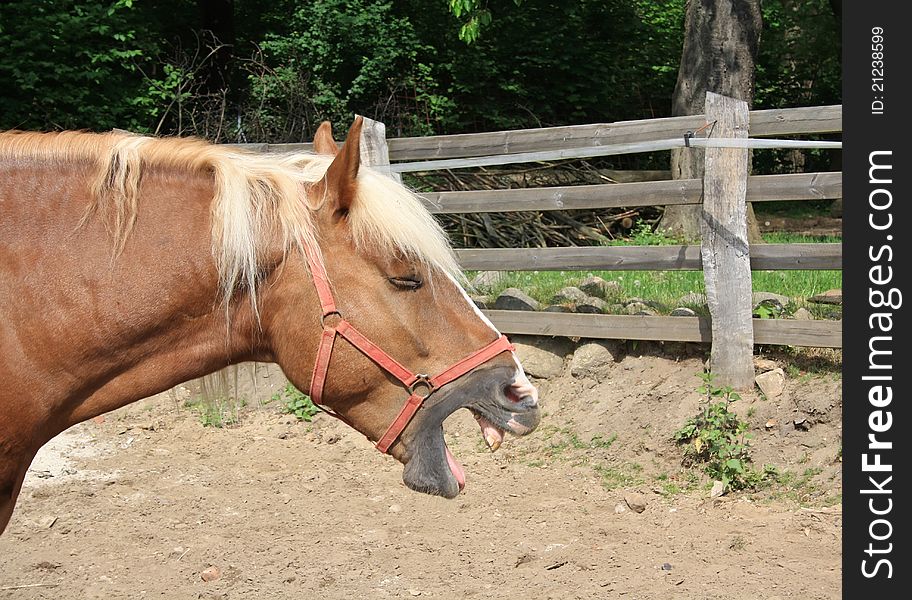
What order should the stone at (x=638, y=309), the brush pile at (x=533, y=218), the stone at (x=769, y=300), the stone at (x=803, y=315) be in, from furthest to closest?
1. the brush pile at (x=533, y=218)
2. the stone at (x=638, y=309)
3. the stone at (x=769, y=300)
4. the stone at (x=803, y=315)

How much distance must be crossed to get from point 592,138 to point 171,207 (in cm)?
409

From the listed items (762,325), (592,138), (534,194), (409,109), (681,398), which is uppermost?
(409,109)

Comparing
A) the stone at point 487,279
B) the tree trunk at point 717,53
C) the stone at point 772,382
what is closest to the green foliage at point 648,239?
the tree trunk at point 717,53

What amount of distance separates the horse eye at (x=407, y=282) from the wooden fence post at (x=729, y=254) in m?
3.34

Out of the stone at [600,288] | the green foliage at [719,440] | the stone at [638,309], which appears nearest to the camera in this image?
the green foliage at [719,440]

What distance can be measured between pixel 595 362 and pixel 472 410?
140 inches

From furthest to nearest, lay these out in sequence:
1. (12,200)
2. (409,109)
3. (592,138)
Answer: (409,109), (592,138), (12,200)

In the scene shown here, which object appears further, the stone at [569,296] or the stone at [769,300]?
the stone at [569,296]

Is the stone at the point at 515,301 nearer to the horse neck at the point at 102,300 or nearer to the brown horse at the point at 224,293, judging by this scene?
the brown horse at the point at 224,293

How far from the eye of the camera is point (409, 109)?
44.0 ft

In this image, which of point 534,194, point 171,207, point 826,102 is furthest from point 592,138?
point 826,102

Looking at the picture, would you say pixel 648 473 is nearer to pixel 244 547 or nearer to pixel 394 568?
pixel 394 568

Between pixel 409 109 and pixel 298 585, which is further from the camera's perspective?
pixel 409 109

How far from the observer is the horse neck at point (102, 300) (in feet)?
6.68
